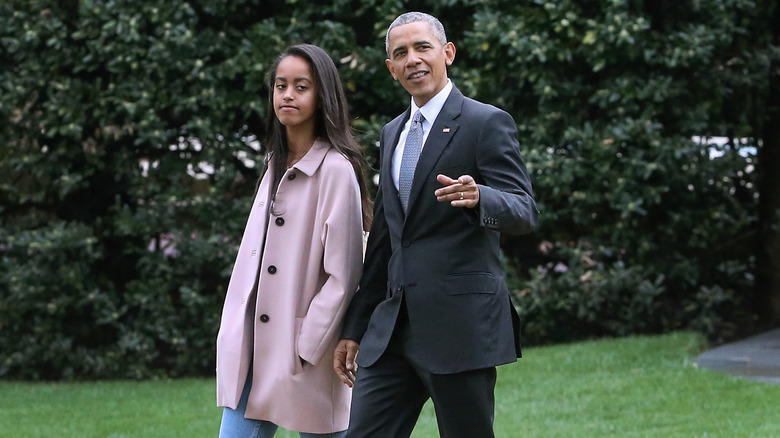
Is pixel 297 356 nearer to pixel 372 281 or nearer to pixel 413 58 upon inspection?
pixel 372 281

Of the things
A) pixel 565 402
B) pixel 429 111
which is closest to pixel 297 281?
pixel 429 111

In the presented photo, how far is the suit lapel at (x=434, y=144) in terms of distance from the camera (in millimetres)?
3398

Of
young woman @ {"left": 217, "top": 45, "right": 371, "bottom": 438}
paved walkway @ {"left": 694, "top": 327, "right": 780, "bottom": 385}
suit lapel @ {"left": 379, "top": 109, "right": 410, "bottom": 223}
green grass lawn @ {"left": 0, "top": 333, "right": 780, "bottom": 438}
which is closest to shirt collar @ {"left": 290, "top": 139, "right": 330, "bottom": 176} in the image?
young woman @ {"left": 217, "top": 45, "right": 371, "bottom": 438}

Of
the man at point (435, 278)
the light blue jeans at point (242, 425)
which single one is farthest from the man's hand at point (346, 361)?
the light blue jeans at point (242, 425)

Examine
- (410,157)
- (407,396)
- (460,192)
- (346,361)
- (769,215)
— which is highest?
(410,157)

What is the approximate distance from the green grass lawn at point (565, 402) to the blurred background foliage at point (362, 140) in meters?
0.51

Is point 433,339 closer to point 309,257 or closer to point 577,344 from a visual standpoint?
point 309,257

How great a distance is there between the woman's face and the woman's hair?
0.07ft

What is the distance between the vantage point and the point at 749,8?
8.03 m

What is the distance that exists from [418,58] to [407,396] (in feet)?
3.48

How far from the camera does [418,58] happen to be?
347 centimetres

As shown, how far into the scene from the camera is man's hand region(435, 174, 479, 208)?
305cm

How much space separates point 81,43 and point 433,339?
5720mm

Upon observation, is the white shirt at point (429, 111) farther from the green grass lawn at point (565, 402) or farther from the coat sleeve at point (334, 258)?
the green grass lawn at point (565, 402)
